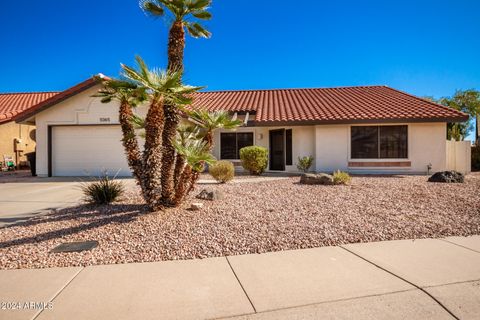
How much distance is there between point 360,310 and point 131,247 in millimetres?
3167

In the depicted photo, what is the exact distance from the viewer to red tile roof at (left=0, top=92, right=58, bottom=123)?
19447 mm

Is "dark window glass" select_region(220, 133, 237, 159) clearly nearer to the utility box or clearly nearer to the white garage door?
the white garage door

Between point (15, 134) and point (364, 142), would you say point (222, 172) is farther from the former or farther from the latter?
point (15, 134)

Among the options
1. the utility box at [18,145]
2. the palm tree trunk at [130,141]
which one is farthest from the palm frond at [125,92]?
the utility box at [18,145]

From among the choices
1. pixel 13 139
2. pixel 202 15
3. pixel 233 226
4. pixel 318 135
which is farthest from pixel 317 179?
pixel 13 139

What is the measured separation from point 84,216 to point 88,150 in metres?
9.78

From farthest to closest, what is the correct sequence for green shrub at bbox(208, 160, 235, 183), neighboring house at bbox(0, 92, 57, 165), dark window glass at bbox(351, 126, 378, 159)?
1. neighboring house at bbox(0, 92, 57, 165)
2. dark window glass at bbox(351, 126, 378, 159)
3. green shrub at bbox(208, 160, 235, 183)

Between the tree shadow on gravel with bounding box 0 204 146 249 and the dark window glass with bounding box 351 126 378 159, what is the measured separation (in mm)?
11602

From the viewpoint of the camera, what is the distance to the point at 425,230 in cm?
502

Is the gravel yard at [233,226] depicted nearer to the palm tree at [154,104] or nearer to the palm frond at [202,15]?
the palm tree at [154,104]

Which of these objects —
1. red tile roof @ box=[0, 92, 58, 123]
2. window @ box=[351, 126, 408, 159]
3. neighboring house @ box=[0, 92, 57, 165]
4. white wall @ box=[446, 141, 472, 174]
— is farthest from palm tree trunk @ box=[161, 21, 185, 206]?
neighboring house @ box=[0, 92, 57, 165]

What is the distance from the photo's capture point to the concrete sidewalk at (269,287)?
8.72ft

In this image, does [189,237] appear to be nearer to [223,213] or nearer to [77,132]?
[223,213]

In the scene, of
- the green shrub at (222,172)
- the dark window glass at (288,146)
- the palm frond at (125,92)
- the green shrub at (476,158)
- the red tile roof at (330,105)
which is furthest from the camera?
the green shrub at (476,158)
